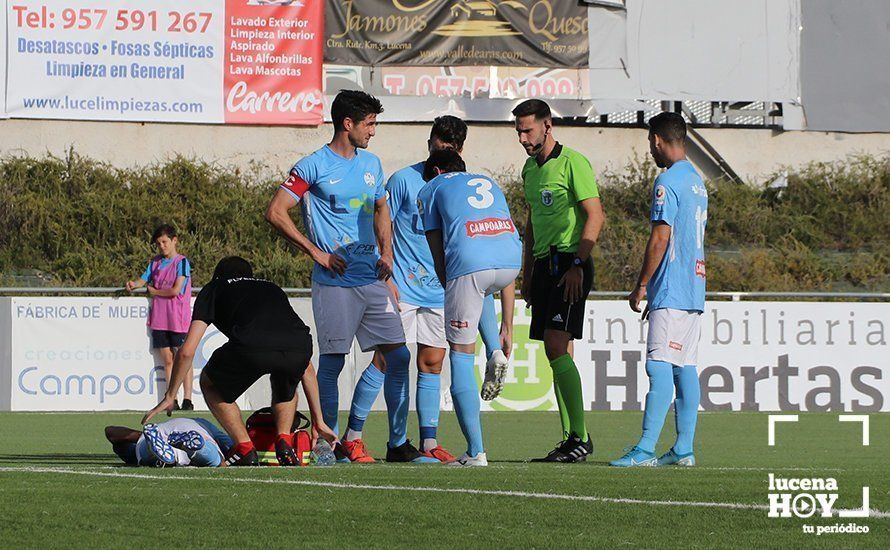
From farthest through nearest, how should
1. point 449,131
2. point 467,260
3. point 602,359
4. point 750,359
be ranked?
point 750,359 → point 602,359 → point 449,131 → point 467,260

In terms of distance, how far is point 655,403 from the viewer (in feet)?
28.2

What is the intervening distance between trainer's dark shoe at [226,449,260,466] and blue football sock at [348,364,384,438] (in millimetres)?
988

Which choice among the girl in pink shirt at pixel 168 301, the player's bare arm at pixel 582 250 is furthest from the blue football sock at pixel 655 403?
the girl in pink shirt at pixel 168 301

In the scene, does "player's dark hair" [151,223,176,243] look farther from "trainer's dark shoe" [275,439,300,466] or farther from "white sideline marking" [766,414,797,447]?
"trainer's dark shoe" [275,439,300,466]

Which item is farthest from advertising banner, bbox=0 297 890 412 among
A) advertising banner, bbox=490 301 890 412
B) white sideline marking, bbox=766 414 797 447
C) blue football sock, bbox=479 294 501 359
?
blue football sock, bbox=479 294 501 359

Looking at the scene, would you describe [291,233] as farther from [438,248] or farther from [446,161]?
[446,161]

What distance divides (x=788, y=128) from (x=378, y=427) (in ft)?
46.4

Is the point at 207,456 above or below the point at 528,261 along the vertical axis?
below

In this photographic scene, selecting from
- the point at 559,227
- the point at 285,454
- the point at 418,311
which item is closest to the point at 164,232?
the point at 418,311

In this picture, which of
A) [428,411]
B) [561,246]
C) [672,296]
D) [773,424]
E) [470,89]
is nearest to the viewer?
[672,296]

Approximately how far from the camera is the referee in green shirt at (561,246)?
911cm

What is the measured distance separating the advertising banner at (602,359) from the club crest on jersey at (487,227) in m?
8.71

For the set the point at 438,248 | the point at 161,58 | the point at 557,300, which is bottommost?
the point at 557,300

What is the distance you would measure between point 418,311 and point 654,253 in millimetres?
1991
